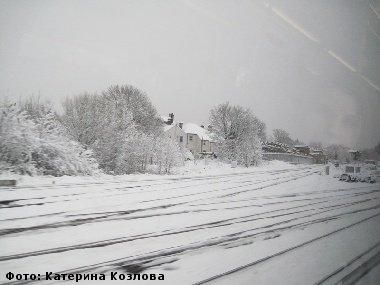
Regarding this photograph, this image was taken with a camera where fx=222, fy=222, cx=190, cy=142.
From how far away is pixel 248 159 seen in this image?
33.3 meters

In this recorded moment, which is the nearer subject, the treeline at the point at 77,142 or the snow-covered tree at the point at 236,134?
the treeline at the point at 77,142

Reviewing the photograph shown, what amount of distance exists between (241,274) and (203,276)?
0.67 m

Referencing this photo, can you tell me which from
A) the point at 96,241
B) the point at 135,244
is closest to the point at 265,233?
the point at 135,244

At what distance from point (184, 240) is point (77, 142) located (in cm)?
1439

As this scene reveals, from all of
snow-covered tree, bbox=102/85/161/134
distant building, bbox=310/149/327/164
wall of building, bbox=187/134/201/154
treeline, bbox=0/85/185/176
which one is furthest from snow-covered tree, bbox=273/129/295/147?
treeline, bbox=0/85/185/176

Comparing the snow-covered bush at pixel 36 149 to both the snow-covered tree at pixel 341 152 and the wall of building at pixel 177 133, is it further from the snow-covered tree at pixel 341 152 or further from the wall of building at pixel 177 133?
the wall of building at pixel 177 133

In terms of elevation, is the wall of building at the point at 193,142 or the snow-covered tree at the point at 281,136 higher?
the snow-covered tree at the point at 281,136

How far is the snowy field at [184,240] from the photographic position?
358 cm

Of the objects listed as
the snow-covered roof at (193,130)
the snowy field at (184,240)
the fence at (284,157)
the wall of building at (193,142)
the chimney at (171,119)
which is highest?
the chimney at (171,119)

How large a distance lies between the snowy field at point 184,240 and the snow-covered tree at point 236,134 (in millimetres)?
24671

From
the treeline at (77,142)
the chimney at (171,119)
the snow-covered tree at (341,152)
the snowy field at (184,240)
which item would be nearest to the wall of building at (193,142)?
the chimney at (171,119)

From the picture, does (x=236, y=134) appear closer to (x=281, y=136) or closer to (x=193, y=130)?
(x=193, y=130)

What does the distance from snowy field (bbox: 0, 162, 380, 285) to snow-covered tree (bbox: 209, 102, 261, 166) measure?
24671 mm

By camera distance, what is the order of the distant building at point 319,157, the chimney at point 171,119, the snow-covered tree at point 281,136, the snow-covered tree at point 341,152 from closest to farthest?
the snow-covered tree at point 341,152
the chimney at point 171,119
the distant building at point 319,157
the snow-covered tree at point 281,136
